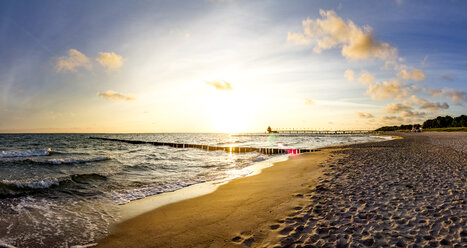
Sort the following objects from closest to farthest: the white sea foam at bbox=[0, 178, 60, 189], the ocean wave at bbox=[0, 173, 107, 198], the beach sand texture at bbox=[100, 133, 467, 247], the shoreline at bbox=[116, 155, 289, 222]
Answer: the beach sand texture at bbox=[100, 133, 467, 247] → the shoreline at bbox=[116, 155, 289, 222] → the ocean wave at bbox=[0, 173, 107, 198] → the white sea foam at bbox=[0, 178, 60, 189]

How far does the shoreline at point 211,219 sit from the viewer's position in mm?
5891

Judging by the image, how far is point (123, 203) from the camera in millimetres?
9836

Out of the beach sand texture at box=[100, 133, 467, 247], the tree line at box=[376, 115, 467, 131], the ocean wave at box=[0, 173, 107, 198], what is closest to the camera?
the beach sand texture at box=[100, 133, 467, 247]

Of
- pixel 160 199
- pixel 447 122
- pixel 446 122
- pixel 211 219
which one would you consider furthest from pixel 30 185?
pixel 446 122

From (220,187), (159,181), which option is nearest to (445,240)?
(220,187)

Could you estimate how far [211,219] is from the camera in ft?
23.7

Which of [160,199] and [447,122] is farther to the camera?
[447,122]

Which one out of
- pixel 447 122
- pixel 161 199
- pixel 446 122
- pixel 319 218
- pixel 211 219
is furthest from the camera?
pixel 446 122

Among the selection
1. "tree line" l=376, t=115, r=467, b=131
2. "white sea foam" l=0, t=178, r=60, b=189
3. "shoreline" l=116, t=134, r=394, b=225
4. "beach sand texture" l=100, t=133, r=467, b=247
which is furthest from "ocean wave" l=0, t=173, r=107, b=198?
"tree line" l=376, t=115, r=467, b=131

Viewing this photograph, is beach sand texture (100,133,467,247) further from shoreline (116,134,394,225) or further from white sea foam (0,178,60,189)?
white sea foam (0,178,60,189)

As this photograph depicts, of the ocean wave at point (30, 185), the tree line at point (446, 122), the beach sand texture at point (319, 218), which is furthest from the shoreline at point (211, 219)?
the tree line at point (446, 122)

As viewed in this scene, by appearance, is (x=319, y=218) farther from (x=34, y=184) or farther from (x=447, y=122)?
(x=447, y=122)

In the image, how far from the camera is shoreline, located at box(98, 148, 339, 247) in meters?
5.89

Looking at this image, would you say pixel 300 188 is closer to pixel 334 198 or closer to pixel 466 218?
pixel 334 198
